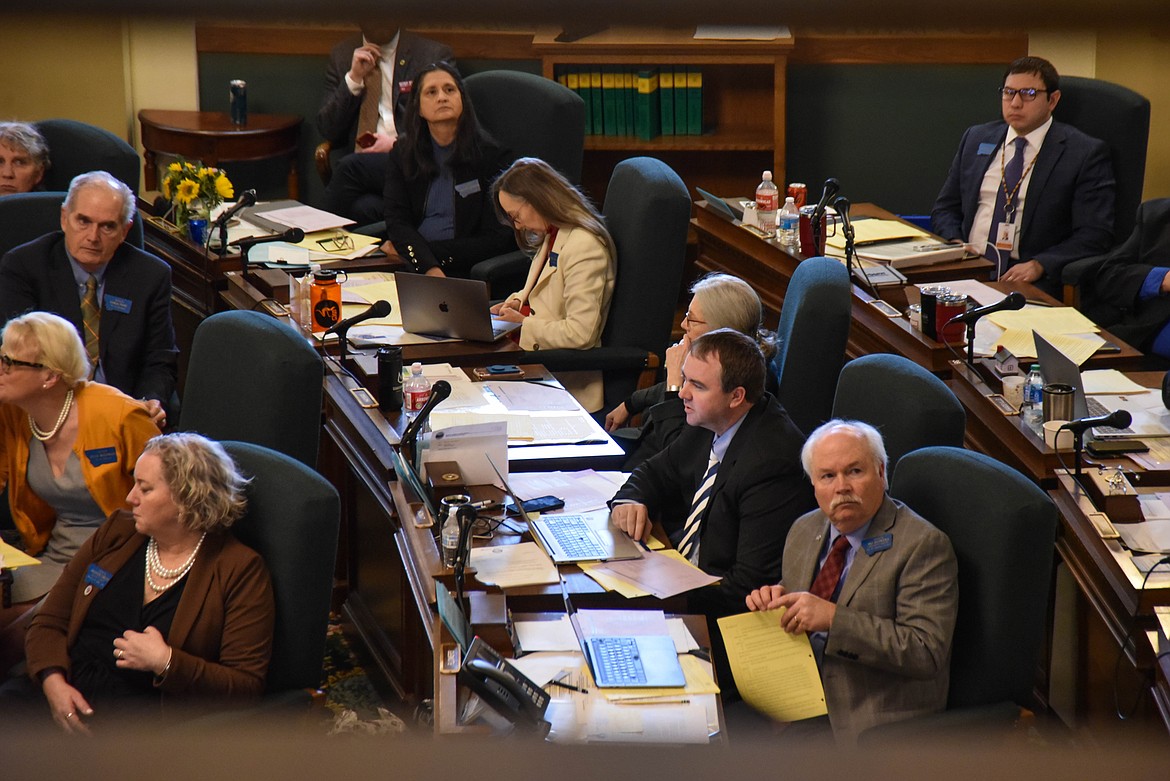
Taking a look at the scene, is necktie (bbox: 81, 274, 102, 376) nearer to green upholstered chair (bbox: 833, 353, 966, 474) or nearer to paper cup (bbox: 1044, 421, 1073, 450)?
green upholstered chair (bbox: 833, 353, 966, 474)

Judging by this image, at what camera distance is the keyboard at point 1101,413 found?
3033 millimetres

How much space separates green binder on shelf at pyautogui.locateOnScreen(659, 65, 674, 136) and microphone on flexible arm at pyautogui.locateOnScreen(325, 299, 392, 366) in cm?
296

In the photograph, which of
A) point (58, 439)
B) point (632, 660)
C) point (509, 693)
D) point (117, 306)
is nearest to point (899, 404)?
point (632, 660)

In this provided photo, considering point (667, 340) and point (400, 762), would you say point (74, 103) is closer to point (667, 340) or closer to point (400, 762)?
point (667, 340)

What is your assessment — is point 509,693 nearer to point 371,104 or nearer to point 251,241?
point 251,241

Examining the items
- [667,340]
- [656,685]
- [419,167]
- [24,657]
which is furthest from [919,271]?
[24,657]

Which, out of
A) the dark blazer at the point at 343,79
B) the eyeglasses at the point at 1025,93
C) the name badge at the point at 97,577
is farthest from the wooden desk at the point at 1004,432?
the dark blazer at the point at 343,79

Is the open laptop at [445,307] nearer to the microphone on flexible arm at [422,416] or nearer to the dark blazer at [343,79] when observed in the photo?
the microphone on flexible arm at [422,416]

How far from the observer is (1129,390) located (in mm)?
3303

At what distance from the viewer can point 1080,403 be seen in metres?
2.97

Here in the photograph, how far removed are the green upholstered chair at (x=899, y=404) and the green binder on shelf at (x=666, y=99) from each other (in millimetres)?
3798

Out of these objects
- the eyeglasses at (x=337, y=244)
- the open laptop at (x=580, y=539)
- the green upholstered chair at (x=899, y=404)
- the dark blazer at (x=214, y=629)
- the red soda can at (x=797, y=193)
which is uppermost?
the red soda can at (x=797, y=193)

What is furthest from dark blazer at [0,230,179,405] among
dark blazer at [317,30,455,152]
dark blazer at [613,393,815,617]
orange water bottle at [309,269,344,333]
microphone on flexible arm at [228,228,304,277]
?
dark blazer at [317,30,455,152]

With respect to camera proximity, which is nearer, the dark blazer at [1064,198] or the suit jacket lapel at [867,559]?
the suit jacket lapel at [867,559]
